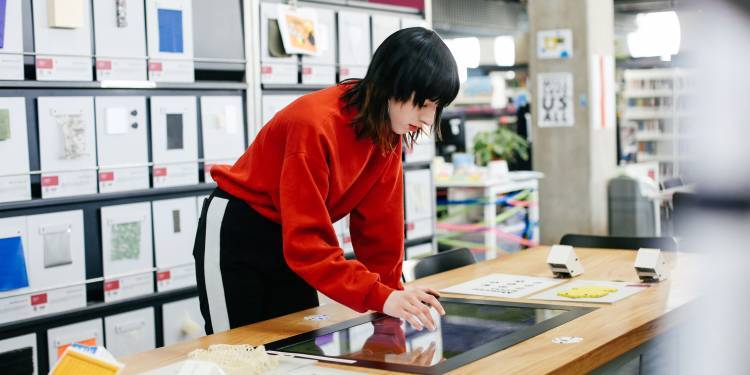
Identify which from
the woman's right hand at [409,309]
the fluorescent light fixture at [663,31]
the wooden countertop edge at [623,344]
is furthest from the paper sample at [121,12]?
the fluorescent light fixture at [663,31]

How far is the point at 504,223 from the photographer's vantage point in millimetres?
7180

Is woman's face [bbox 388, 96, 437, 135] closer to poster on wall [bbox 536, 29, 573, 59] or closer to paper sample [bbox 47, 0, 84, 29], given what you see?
paper sample [bbox 47, 0, 84, 29]

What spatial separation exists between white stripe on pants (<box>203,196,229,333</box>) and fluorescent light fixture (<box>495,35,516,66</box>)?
364 inches

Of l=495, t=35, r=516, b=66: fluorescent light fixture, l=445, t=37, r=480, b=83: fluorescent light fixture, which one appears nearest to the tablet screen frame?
l=495, t=35, r=516, b=66: fluorescent light fixture

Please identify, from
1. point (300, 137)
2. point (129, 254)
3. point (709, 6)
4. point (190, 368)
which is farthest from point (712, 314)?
point (129, 254)

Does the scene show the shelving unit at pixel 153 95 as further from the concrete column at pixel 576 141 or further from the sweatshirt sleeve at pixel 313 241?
the concrete column at pixel 576 141

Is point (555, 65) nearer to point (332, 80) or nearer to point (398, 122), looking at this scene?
point (332, 80)

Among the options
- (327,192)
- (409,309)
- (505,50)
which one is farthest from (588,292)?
(505,50)

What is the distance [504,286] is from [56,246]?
5.03ft

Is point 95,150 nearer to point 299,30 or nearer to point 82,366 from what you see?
point 299,30

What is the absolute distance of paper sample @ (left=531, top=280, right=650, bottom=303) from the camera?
230 centimetres

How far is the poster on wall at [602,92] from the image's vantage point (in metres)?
6.89

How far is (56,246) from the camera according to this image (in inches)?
117

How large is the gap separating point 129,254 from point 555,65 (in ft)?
15.0
